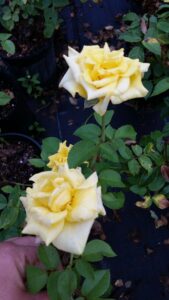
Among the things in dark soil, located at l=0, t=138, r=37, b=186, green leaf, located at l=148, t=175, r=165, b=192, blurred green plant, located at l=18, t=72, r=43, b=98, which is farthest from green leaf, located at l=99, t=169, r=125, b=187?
blurred green plant, located at l=18, t=72, r=43, b=98

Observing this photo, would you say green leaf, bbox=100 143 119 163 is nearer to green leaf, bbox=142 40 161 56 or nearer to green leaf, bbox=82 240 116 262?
green leaf, bbox=82 240 116 262

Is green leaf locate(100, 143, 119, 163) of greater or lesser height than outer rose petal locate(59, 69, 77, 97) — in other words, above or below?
below

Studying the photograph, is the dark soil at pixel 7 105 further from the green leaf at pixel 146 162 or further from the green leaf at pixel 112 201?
the green leaf at pixel 112 201

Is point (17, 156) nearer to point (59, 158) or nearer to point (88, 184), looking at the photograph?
point (59, 158)

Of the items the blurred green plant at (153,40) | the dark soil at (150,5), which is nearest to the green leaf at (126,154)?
the blurred green plant at (153,40)

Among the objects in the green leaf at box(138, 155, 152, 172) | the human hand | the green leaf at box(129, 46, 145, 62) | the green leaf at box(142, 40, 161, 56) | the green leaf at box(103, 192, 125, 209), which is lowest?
the human hand

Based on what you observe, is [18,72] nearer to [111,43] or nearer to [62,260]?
[111,43]
